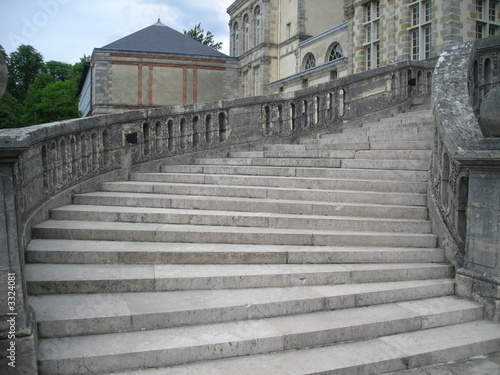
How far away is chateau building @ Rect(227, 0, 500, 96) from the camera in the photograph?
16594 mm

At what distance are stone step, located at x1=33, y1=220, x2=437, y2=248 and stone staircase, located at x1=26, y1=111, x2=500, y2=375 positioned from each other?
0.01 m

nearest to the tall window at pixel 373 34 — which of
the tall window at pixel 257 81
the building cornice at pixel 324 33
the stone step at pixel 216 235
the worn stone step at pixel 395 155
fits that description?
the building cornice at pixel 324 33

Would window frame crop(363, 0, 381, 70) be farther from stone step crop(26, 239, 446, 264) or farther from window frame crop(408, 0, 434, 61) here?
stone step crop(26, 239, 446, 264)

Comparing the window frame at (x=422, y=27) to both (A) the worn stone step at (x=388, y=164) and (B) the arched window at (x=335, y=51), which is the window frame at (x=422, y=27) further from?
(A) the worn stone step at (x=388, y=164)

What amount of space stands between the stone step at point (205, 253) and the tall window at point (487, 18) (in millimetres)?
14439

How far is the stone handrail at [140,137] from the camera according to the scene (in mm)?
3068

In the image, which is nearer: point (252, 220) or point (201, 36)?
point (252, 220)

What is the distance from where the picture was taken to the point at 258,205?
6016 mm

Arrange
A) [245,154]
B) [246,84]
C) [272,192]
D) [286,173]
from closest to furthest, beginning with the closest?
[272,192]
[286,173]
[245,154]
[246,84]

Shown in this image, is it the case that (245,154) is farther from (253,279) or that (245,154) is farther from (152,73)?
(152,73)

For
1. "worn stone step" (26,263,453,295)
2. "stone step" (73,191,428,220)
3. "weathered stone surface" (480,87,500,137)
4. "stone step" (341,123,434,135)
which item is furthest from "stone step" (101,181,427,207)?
"stone step" (341,123,434,135)

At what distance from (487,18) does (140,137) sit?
48.2ft

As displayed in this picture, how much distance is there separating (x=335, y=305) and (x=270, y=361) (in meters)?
1.01

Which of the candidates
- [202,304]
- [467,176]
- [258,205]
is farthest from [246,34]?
[202,304]
